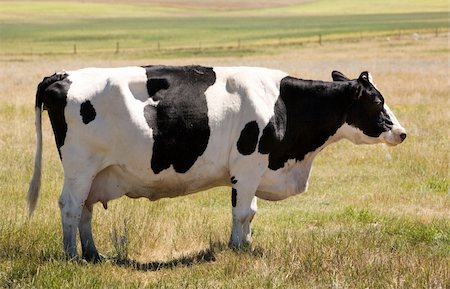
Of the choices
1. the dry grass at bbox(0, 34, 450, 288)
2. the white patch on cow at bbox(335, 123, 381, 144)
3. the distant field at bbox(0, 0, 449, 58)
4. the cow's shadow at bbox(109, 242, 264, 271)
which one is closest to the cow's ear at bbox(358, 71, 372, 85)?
the white patch on cow at bbox(335, 123, 381, 144)

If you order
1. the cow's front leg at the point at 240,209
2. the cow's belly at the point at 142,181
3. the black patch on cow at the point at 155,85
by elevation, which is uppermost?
the black patch on cow at the point at 155,85

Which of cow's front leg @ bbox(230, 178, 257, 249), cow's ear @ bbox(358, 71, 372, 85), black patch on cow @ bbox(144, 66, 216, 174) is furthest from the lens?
cow's ear @ bbox(358, 71, 372, 85)

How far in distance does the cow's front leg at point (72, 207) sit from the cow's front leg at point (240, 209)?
1457 mm

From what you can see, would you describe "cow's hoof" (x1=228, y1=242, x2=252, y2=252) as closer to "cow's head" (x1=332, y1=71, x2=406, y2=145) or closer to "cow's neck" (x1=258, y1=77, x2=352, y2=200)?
"cow's neck" (x1=258, y1=77, x2=352, y2=200)

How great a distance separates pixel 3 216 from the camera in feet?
32.3

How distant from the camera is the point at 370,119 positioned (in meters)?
9.16

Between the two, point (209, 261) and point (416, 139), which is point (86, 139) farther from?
point (416, 139)

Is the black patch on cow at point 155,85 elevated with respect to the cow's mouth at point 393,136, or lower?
elevated

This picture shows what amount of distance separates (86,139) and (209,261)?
1650 millimetres

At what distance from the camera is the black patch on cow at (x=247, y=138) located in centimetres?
856

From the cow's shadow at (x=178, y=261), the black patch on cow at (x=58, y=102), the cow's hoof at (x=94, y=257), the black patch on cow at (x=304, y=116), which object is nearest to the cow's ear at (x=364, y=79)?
the black patch on cow at (x=304, y=116)

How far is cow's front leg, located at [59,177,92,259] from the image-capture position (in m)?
8.25

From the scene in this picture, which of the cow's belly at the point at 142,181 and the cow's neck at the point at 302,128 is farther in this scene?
the cow's neck at the point at 302,128

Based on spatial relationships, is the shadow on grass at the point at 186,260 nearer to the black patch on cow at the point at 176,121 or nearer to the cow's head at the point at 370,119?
the black patch on cow at the point at 176,121
